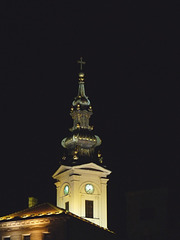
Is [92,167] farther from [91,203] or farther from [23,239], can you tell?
[23,239]

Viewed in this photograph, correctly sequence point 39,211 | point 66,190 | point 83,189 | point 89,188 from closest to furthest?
point 39,211, point 83,189, point 89,188, point 66,190

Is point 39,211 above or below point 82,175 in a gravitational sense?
below

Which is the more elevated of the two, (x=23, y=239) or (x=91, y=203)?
(x=91, y=203)

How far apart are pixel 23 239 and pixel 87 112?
1926 centimetres

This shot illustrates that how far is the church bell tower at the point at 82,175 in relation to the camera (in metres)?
77.3

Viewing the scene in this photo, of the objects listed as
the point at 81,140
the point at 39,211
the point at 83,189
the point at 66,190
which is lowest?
the point at 39,211

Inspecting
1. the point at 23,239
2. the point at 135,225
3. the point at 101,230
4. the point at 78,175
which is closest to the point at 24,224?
the point at 23,239

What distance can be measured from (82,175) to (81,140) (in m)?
3.64

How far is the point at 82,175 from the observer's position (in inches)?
3073

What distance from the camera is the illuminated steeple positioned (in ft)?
259

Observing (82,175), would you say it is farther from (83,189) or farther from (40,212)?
(40,212)

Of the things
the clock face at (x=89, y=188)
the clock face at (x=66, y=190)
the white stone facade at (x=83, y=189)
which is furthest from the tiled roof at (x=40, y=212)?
the clock face at (x=89, y=188)

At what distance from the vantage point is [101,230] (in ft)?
225

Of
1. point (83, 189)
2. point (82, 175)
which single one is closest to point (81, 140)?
point (82, 175)
